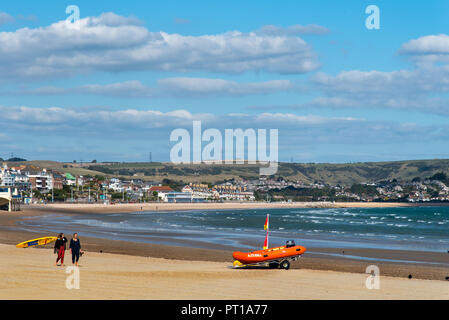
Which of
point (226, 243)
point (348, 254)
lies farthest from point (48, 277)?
point (226, 243)

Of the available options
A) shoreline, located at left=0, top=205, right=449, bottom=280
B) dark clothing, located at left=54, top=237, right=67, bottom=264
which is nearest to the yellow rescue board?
shoreline, located at left=0, top=205, right=449, bottom=280

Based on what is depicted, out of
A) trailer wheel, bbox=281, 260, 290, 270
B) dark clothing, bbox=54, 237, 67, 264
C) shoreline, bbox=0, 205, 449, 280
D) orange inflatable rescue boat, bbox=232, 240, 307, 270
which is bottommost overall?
shoreline, bbox=0, 205, 449, 280

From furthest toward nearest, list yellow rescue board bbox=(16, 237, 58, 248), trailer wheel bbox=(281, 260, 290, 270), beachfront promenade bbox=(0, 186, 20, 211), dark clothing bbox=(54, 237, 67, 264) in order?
1. beachfront promenade bbox=(0, 186, 20, 211)
2. yellow rescue board bbox=(16, 237, 58, 248)
3. trailer wheel bbox=(281, 260, 290, 270)
4. dark clothing bbox=(54, 237, 67, 264)

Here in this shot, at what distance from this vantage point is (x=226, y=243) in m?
41.5

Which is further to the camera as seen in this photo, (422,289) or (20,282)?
(422,289)

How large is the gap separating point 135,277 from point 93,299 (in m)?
4.84

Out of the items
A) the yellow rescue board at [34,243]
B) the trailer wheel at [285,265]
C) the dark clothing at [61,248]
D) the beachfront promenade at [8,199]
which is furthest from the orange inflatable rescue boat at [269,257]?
the beachfront promenade at [8,199]

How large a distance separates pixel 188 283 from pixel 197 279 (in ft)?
3.92

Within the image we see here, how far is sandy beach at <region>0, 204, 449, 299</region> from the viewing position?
53.9 ft

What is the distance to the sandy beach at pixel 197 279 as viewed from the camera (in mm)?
16422

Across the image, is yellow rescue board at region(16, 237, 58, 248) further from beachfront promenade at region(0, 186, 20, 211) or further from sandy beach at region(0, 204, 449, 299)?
beachfront promenade at region(0, 186, 20, 211)

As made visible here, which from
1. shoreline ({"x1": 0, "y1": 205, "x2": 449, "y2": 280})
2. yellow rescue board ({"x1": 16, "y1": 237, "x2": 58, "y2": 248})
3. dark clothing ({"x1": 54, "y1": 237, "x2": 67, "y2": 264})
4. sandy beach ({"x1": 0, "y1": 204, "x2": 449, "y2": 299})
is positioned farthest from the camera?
yellow rescue board ({"x1": 16, "y1": 237, "x2": 58, "y2": 248})
